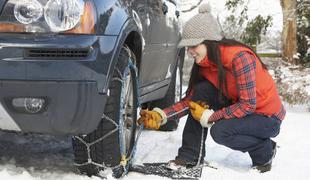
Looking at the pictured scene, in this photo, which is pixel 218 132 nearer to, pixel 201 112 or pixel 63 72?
pixel 201 112

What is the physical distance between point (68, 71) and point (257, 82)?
4.52 ft

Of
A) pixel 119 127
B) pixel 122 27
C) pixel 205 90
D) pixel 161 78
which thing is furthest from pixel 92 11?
pixel 161 78

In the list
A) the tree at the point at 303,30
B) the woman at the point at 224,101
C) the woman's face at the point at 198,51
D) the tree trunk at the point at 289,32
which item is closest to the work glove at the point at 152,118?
the woman at the point at 224,101

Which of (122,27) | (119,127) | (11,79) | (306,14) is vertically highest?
(122,27)

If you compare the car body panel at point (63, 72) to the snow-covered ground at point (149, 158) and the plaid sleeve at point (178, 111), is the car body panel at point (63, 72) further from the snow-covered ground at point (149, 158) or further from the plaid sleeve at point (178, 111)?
the plaid sleeve at point (178, 111)

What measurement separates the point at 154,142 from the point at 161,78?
52cm

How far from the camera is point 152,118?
12.0ft

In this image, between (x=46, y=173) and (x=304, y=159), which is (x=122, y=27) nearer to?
(x=46, y=173)

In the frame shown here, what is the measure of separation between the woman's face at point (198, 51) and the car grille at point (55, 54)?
1.02m

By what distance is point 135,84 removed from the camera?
3.48m

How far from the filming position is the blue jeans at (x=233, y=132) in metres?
3.56

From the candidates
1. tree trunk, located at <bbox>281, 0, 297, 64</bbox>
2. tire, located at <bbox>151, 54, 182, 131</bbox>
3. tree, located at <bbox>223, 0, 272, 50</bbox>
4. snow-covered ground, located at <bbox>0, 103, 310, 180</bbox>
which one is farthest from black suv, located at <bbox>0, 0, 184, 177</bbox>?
tree, located at <bbox>223, 0, 272, 50</bbox>

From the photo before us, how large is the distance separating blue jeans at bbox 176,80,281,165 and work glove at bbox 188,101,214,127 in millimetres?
63

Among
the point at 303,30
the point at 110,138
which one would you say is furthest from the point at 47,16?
the point at 303,30
